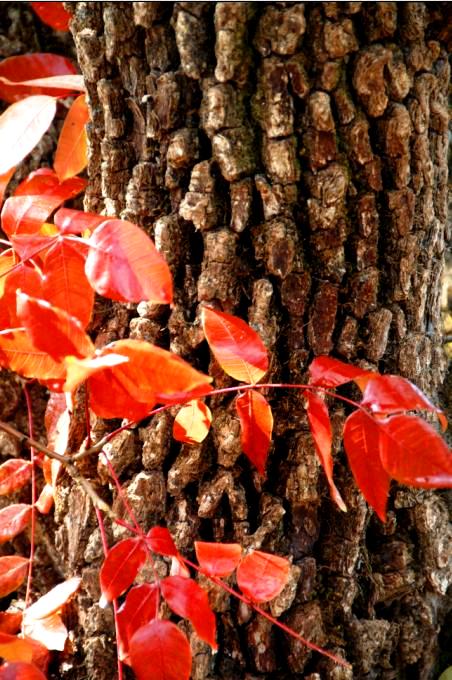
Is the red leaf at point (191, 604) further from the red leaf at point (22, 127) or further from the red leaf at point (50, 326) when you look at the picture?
the red leaf at point (22, 127)

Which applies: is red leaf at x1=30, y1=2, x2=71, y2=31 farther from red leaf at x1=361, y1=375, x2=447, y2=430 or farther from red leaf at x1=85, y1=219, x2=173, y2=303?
red leaf at x1=361, y1=375, x2=447, y2=430

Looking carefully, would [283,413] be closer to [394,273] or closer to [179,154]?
[394,273]

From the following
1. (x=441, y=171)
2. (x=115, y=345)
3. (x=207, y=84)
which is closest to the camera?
(x=115, y=345)

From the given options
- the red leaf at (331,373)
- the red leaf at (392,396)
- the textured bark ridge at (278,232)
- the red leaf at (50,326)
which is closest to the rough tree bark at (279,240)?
the textured bark ridge at (278,232)

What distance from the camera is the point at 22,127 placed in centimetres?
82

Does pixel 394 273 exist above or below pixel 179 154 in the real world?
below

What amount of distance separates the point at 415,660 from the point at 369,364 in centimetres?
51

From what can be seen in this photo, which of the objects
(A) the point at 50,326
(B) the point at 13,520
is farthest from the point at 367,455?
(B) the point at 13,520

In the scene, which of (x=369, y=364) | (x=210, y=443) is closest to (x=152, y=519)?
(x=210, y=443)

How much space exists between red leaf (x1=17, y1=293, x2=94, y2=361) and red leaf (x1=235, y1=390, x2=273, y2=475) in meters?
0.30

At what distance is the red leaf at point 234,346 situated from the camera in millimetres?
756

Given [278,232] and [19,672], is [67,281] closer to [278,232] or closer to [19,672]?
[278,232]

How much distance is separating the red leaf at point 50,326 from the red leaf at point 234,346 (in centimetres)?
21

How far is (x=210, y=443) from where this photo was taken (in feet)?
3.14
